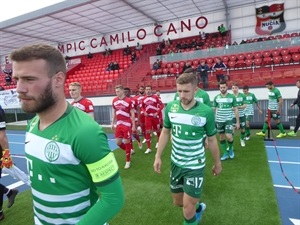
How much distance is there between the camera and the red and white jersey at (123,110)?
24.5 ft

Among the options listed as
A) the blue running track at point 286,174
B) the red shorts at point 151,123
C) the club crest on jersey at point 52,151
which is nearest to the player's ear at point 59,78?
the club crest on jersey at point 52,151

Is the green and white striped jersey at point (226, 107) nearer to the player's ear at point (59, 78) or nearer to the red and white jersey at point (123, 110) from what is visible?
the red and white jersey at point (123, 110)

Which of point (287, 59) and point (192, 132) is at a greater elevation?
point (287, 59)

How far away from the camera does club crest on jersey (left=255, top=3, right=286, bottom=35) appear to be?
19.7 meters

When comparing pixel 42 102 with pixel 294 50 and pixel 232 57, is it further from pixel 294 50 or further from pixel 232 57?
pixel 294 50

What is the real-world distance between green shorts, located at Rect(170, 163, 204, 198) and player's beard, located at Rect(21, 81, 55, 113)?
240 centimetres

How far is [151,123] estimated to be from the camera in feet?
31.0

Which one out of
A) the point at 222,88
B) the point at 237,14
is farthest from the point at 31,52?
the point at 237,14

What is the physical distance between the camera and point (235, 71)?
16.0 metres

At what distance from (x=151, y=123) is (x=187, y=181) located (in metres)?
6.11

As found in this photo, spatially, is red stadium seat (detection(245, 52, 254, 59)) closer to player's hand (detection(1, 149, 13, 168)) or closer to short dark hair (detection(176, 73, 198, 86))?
short dark hair (detection(176, 73, 198, 86))

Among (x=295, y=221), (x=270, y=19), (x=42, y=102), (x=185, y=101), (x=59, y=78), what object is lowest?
(x=295, y=221)

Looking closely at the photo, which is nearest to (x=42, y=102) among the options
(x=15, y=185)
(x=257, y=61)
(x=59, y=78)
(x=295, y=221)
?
(x=59, y=78)

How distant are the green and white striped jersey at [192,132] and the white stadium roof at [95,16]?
52.0ft
